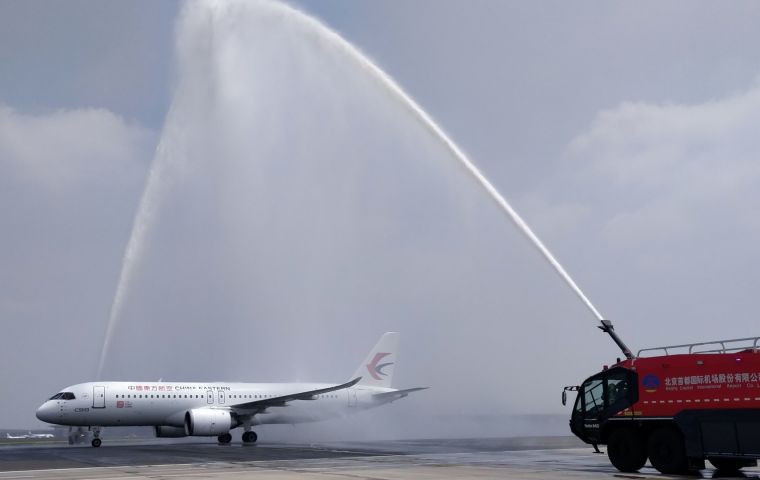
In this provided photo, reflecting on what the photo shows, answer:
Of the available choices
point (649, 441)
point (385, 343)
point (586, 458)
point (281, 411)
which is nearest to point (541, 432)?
point (385, 343)

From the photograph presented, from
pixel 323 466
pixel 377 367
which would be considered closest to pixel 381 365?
pixel 377 367

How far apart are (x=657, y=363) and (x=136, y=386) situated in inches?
1271

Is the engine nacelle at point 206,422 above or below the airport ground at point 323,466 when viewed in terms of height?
above

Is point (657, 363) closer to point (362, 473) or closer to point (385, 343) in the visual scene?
point (362, 473)

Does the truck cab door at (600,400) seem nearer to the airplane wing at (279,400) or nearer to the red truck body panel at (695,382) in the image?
the red truck body panel at (695,382)

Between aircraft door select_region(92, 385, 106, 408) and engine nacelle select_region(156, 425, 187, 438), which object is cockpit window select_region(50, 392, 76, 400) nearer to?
aircraft door select_region(92, 385, 106, 408)

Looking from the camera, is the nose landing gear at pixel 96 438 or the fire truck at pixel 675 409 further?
the nose landing gear at pixel 96 438

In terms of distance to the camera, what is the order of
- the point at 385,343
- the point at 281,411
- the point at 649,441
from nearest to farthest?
the point at 649,441, the point at 281,411, the point at 385,343

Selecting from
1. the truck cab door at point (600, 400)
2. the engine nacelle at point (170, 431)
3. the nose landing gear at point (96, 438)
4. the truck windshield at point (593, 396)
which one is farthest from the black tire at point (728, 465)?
the engine nacelle at point (170, 431)

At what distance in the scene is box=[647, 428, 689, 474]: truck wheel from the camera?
70.8 ft

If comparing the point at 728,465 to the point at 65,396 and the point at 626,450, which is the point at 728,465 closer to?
the point at 626,450

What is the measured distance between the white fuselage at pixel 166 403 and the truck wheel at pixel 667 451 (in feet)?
101

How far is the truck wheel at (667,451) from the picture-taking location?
850 inches

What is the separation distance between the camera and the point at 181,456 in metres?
31.8
